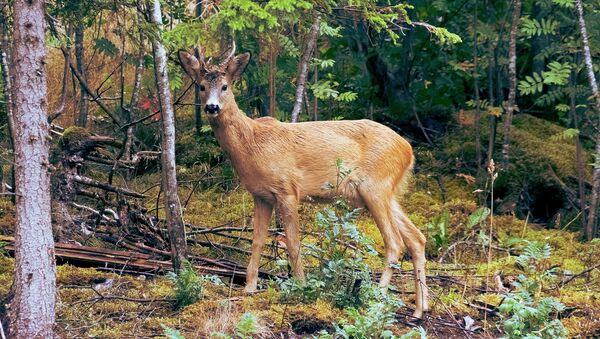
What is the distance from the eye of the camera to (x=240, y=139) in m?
8.46

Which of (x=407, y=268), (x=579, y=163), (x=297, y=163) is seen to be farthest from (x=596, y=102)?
(x=297, y=163)

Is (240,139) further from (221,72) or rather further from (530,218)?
(530,218)

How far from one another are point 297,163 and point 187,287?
5.72 feet

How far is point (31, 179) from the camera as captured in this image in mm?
5988

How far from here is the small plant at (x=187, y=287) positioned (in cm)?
739

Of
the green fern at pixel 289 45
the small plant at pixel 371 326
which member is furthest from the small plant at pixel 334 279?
the green fern at pixel 289 45

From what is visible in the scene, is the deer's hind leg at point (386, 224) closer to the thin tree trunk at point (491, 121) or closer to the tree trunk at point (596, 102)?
the tree trunk at point (596, 102)

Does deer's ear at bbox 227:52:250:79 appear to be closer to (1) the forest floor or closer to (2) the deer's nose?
(2) the deer's nose

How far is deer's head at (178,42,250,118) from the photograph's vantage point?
8.16 meters

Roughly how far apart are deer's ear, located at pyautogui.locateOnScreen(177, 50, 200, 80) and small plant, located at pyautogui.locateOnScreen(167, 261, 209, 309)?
1688 mm

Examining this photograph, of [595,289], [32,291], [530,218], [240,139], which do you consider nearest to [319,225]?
[240,139]

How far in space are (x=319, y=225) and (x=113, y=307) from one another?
65.2 inches

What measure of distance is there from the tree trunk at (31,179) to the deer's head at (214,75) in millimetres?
2241

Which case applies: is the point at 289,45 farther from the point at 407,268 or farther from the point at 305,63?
the point at 407,268
